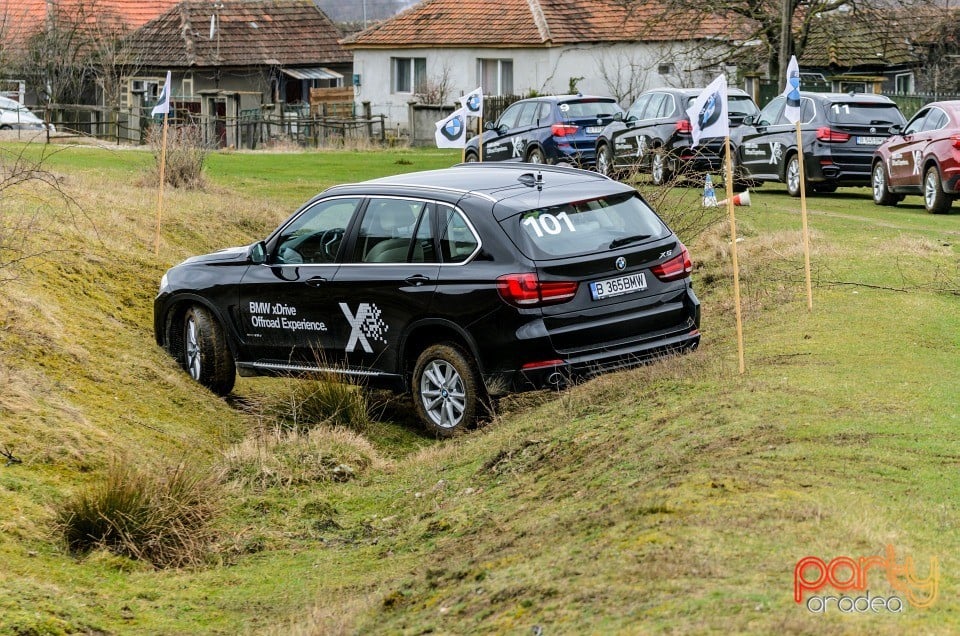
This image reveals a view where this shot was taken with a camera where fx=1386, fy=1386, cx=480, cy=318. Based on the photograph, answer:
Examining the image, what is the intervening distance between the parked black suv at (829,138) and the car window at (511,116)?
5.33 m

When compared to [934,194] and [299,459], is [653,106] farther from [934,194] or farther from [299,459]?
[299,459]

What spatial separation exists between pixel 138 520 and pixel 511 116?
2099 cm

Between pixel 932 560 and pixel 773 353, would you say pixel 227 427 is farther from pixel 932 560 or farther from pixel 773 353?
pixel 932 560

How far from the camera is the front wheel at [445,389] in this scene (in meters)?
9.66

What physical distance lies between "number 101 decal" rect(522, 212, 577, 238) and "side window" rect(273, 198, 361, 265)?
174 cm

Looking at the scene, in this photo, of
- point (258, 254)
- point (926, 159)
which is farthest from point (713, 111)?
point (926, 159)

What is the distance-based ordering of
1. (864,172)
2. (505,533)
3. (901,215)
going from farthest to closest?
1. (864,172)
2. (901,215)
3. (505,533)

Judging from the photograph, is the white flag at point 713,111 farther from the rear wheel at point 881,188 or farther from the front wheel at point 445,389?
the rear wheel at point 881,188

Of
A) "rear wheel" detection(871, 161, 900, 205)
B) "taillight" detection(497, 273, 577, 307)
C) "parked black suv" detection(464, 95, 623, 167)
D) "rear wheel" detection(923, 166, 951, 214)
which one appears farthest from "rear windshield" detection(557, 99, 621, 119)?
"taillight" detection(497, 273, 577, 307)

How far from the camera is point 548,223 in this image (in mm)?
9586

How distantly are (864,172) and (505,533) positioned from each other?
17574 millimetres

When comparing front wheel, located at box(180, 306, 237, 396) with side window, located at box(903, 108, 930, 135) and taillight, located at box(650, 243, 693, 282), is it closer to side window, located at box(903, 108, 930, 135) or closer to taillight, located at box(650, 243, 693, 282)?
taillight, located at box(650, 243, 693, 282)

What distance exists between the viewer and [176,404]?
11.3 meters

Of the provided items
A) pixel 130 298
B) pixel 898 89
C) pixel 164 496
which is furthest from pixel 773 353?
pixel 898 89
